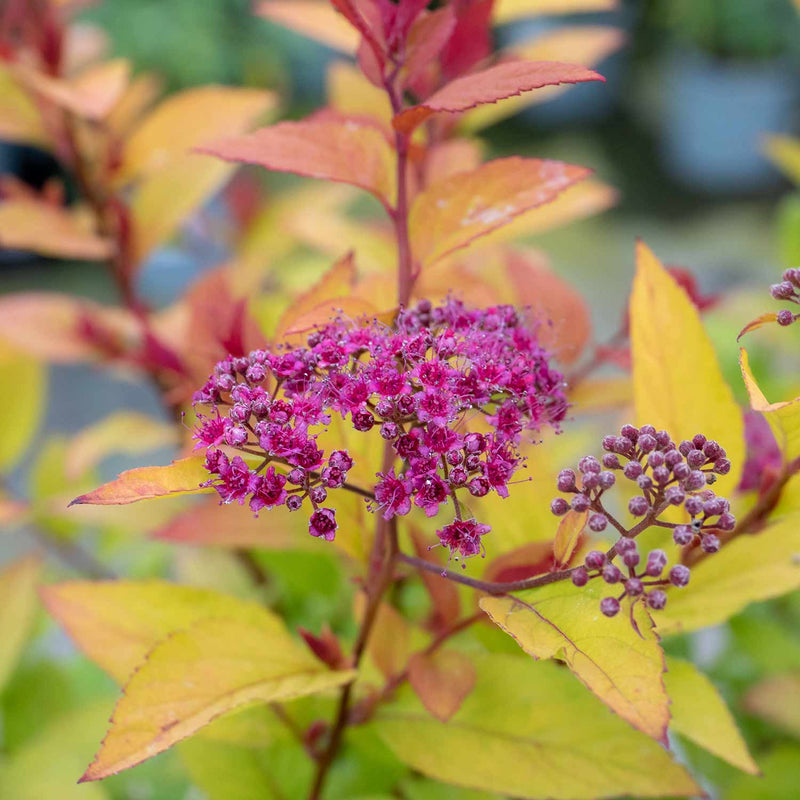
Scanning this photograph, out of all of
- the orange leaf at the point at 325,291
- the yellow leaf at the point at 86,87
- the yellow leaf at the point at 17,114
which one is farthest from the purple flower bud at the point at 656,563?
the yellow leaf at the point at 17,114

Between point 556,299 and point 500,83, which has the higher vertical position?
point 500,83

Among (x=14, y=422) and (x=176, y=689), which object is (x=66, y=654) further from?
(x=176, y=689)

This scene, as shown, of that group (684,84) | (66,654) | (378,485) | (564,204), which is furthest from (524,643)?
(684,84)

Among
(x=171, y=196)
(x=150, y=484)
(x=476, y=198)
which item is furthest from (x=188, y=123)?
(x=150, y=484)

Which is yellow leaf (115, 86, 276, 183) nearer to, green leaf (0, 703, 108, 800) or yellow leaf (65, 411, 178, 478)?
yellow leaf (65, 411, 178, 478)

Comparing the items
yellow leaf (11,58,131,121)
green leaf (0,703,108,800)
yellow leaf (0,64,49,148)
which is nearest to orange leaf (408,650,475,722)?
green leaf (0,703,108,800)

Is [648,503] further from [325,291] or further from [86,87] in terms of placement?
[86,87]
